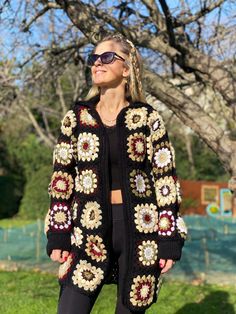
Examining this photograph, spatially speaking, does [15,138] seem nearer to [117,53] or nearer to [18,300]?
[18,300]

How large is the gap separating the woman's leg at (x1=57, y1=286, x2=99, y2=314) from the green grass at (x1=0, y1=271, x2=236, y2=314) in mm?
3040

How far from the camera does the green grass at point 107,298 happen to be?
593 centimetres

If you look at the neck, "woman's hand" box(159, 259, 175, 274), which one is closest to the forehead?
the neck

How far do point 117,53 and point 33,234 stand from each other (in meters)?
8.67

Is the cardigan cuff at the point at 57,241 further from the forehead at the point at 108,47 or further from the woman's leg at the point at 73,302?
the forehead at the point at 108,47

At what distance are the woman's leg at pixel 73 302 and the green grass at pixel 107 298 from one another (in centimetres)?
304

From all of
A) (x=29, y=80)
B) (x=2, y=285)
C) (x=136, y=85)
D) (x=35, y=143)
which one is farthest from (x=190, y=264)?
(x=35, y=143)

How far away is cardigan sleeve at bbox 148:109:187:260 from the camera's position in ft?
9.15

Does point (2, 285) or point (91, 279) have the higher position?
point (91, 279)

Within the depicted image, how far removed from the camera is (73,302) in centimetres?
274

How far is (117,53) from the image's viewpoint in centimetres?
295

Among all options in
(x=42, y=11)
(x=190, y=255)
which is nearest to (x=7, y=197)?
(x=190, y=255)

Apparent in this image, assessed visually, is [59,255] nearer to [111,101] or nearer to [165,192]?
[165,192]

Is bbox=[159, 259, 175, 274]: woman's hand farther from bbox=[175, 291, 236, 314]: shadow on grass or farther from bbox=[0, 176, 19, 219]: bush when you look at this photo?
bbox=[0, 176, 19, 219]: bush
